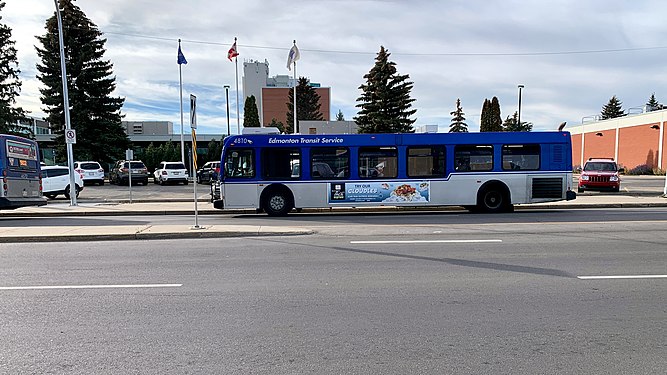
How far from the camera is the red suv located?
21.8 metres

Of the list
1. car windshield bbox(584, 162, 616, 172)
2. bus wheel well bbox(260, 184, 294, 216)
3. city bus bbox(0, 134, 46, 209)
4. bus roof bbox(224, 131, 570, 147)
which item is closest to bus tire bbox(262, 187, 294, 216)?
bus wheel well bbox(260, 184, 294, 216)

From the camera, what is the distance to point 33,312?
5066mm

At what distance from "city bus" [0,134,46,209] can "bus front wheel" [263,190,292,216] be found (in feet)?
26.9

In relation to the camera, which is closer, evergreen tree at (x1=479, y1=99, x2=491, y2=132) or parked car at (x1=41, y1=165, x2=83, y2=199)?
parked car at (x1=41, y1=165, x2=83, y2=199)

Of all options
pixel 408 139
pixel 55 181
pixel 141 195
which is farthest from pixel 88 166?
pixel 408 139

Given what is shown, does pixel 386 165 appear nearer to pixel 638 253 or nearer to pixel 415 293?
pixel 638 253

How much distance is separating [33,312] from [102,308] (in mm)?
760

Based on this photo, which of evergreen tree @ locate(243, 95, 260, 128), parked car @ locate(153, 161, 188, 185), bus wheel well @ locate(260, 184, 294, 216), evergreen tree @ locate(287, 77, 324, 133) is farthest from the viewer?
evergreen tree @ locate(287, 77, 324, 133)

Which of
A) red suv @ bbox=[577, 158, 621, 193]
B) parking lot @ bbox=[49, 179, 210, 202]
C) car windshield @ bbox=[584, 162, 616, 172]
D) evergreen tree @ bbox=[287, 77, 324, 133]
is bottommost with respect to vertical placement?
parking lot @ bbox=[49, 179, 210, 202]

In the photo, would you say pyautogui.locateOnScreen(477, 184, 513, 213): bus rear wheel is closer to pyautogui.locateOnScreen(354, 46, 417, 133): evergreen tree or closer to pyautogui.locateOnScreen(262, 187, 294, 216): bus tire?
→ pyautogui.locateOnScreen(262, 187, 294, 216): bus tire

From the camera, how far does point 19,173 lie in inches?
581

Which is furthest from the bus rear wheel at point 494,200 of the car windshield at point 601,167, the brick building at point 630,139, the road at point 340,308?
the brick building at point 630,139

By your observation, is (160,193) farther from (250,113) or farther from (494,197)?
(250,113)

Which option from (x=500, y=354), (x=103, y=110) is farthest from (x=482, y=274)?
(x=103, y=110)
